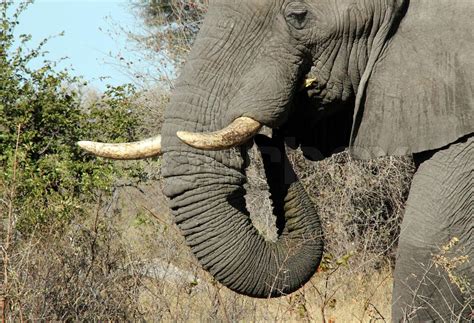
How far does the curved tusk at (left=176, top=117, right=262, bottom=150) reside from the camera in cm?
463

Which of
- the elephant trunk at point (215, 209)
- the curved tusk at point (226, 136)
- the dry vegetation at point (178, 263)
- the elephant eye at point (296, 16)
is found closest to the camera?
the curved tusk at point (226, 136)

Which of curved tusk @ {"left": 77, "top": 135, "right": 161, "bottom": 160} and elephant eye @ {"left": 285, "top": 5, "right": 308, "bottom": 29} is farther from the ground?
elephant eye @ {"left": 285, "top": 5, "right": 308, "bottom": 29}

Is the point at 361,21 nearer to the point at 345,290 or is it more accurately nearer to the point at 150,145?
the point at 150,145

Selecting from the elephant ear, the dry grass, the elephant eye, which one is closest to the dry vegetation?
the dry grass

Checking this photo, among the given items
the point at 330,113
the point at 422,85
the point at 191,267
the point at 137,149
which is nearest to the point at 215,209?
the point at 137,149

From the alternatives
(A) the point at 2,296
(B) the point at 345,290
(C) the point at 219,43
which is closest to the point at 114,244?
(B) the point at 345,290

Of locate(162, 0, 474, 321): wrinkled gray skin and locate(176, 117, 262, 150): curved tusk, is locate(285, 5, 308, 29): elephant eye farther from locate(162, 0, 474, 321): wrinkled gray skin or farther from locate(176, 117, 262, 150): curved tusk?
locate(176, 117, 262, 150): curved tusk

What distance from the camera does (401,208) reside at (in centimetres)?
873

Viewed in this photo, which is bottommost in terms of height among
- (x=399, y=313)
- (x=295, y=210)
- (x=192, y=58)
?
(x=399, y=313)

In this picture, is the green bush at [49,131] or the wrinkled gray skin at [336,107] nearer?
the wrinkled gray skin at [336,107]

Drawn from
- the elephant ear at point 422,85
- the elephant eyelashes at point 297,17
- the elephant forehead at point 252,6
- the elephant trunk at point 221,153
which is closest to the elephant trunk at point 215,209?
the elephant trunk at point 221,153

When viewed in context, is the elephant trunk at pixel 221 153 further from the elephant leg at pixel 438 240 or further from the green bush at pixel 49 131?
the green bush at pixel 49 131

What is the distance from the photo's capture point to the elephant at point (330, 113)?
4.84m

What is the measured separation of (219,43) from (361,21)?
62cm
